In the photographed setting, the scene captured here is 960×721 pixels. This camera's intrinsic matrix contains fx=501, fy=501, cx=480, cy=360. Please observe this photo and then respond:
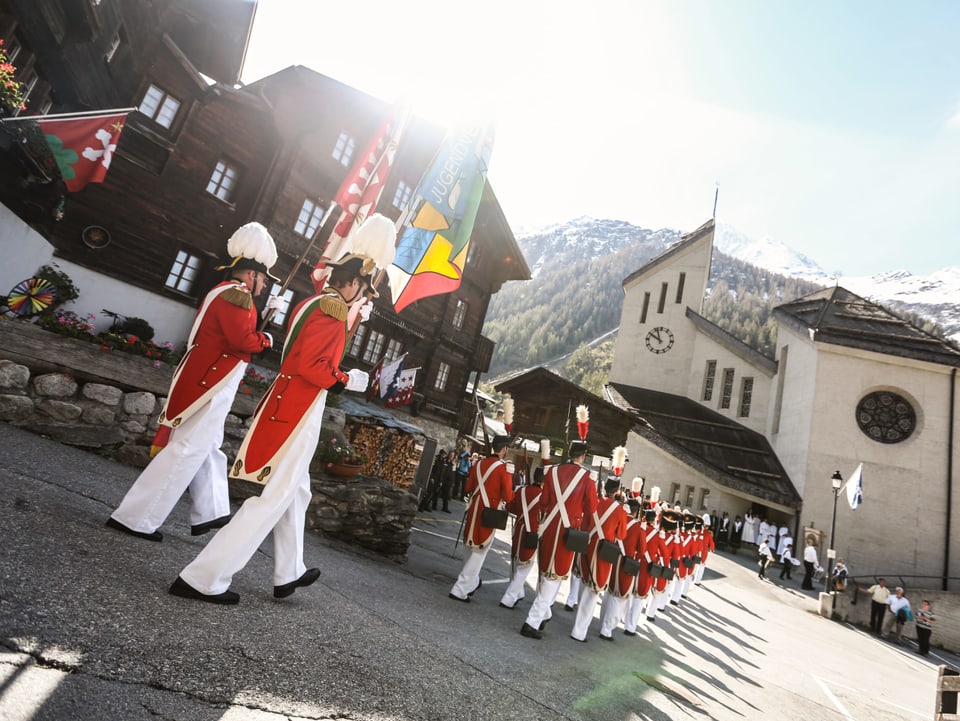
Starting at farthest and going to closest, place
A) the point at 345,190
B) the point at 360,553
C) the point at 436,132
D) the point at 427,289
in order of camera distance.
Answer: the point at 436,132
the point at 427,289
the point at 360,553
the point at 345,190

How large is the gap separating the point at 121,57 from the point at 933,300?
496ft

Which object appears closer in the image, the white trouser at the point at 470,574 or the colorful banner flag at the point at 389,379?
the white trouser at the point at 470,574

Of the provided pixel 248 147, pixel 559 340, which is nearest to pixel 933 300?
pixel 559 340

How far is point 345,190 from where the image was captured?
5766 millimetres

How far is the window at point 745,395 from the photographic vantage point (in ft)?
109

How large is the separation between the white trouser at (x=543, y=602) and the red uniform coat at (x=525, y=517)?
0.58 metres

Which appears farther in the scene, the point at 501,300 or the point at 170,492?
the point at 501,300

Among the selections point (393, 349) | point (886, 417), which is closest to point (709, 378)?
point (886, 417)

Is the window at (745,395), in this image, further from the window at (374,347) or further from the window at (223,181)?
the window at (223,181)

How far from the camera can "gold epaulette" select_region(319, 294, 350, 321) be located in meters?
3.42

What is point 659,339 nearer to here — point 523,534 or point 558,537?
point 523,534

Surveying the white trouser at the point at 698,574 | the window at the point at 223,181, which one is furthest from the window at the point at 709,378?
the window at the point at 223,181

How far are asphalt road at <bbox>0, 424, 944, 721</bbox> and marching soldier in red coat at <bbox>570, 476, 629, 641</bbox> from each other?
332 millimetres

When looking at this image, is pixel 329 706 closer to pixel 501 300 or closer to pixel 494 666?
pixel 494 666
